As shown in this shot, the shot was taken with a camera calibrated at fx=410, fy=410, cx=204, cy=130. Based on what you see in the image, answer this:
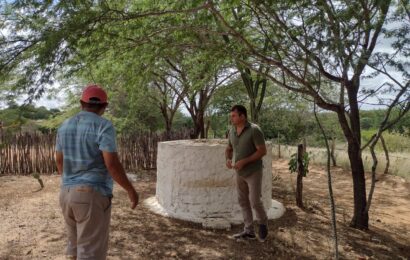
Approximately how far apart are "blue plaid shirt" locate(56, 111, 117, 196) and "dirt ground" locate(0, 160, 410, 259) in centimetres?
194

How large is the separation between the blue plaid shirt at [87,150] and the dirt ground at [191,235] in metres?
1.94

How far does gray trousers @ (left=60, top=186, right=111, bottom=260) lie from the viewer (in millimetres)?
2912

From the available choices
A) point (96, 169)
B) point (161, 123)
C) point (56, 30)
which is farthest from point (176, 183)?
point (161, 123)

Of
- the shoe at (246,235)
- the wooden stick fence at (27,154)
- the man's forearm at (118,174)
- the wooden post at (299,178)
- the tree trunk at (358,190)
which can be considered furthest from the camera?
the wooden stick fence at (27,154)

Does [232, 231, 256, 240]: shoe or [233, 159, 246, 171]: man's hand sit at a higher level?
[233, 159, 246, 171]: man's hand

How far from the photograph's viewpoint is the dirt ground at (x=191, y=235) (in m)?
4.85

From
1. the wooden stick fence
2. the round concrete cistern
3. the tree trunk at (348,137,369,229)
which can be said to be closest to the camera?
the round concrete cistern

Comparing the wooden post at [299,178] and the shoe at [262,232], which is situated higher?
the wooden post at [299,178]

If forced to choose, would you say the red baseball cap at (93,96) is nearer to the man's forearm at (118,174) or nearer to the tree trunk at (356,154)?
the man's forearm at (118,174)

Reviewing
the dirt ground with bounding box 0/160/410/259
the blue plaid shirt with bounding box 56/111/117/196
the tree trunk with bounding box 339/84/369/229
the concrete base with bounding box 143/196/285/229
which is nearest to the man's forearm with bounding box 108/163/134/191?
the blue plaid shirt with bounding box 56/111/117/196

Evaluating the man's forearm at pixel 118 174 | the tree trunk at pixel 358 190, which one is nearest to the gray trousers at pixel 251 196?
the tree trunk at pixel 358 190

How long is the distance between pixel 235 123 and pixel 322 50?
1327mm

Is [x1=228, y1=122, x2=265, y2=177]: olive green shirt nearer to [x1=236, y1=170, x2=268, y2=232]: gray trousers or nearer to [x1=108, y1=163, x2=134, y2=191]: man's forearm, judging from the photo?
[x1=236, y1=170, x2=268, y2=232]: gray trousers

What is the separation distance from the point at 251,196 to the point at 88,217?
7.72ft
